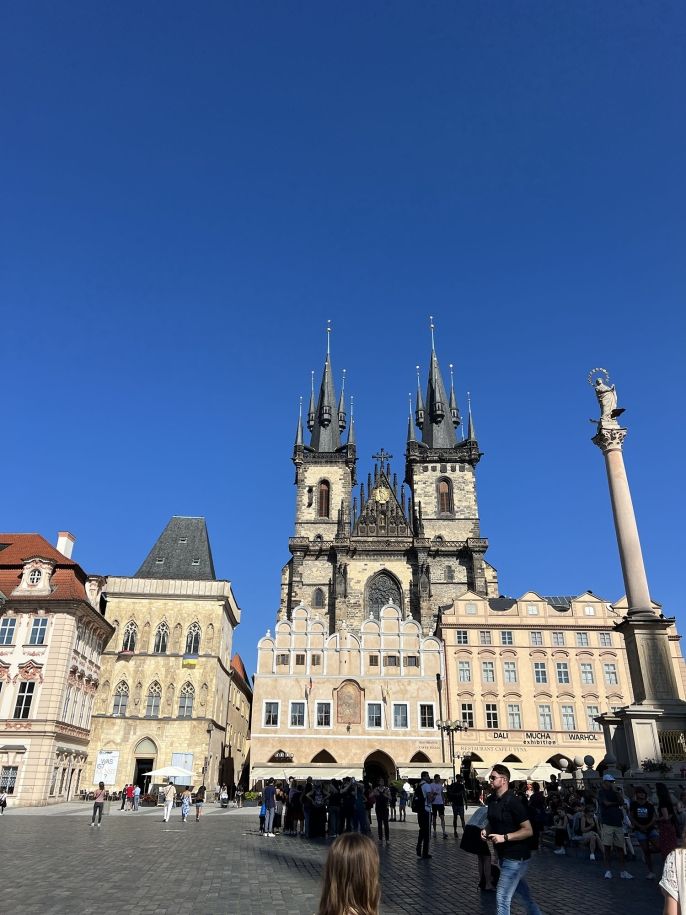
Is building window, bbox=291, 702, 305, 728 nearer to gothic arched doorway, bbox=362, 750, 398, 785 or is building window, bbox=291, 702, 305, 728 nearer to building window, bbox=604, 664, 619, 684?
gothic arched doorway, bbox=362, 750, 398, 785

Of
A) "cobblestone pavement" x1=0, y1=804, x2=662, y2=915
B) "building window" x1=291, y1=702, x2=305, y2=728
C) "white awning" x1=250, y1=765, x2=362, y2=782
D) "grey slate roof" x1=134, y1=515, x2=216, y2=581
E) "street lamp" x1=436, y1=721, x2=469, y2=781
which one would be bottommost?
"cobblestone pavement" x1=0, y1=804, x2=662, y2=915

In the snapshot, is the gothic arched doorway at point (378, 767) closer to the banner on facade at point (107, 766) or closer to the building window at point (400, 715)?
the building window at point (400, 715)

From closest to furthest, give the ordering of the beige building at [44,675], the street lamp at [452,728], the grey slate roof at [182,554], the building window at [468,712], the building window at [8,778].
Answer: the building window at [8,778], the beige building at [44,675], the street lamp at [452,728], the building window at [468,712], the grey slate roof at [182,554]

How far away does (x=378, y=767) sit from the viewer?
39344mm

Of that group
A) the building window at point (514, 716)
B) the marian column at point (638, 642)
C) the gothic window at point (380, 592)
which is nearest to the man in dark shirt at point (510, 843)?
the marian column at point (638, 642)

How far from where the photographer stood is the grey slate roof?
144 ft

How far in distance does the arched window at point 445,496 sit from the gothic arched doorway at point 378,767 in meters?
25.3

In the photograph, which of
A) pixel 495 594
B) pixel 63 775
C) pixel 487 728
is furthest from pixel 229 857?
pixel 495 594

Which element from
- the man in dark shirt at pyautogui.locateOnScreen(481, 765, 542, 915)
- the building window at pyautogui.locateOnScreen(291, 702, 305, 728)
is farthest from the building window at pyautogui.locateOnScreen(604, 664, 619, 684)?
the man in dark shirt at pyautogui.locateOnScreen(481, 765, 542, 915)

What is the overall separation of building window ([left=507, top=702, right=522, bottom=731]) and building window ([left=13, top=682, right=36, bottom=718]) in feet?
86.8

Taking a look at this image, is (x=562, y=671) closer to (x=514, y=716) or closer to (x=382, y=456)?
(x=514, y=716)

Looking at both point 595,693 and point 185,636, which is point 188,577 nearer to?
point 185,636

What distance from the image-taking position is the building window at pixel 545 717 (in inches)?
1578

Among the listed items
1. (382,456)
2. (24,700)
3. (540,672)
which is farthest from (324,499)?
(24,700)
